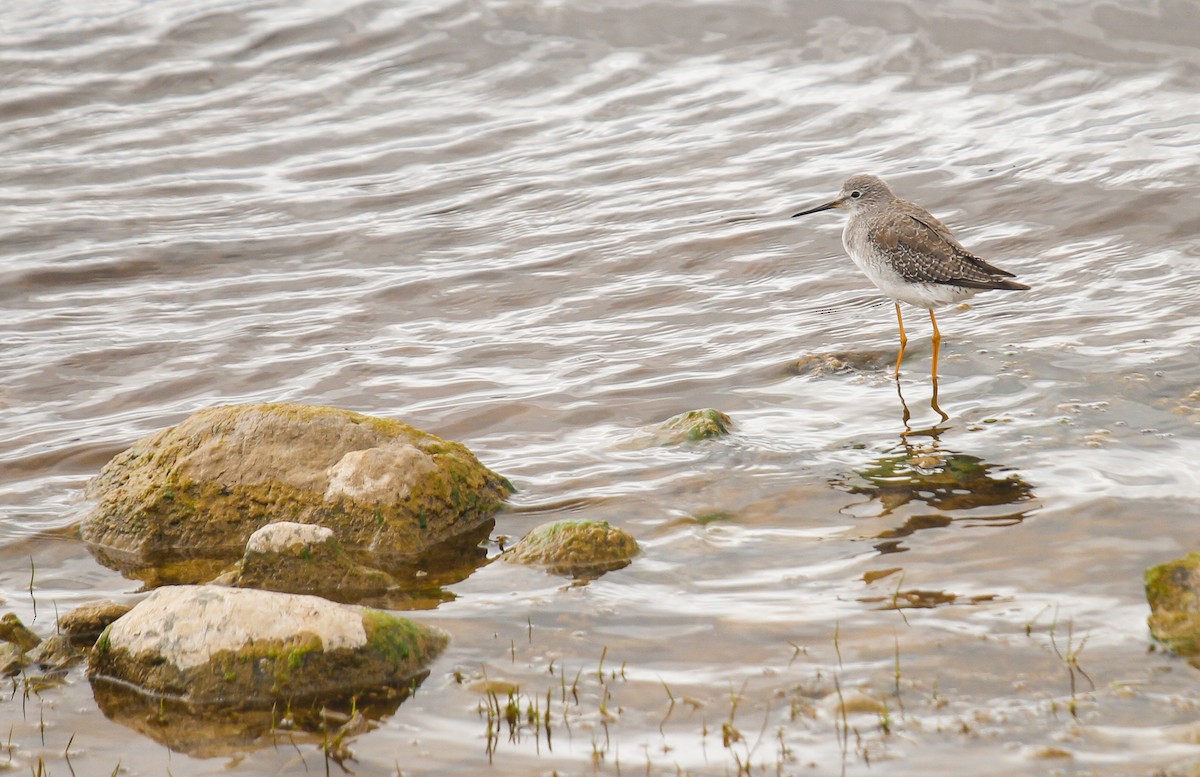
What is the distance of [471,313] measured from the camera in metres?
9.91

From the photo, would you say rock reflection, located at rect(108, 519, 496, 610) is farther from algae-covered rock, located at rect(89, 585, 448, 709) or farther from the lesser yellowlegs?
the lesser yellowlegs

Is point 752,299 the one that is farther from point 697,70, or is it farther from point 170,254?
point 697,70

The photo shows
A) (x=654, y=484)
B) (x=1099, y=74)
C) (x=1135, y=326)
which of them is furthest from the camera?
(x=1099, y=74)

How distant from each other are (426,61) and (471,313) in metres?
7.55

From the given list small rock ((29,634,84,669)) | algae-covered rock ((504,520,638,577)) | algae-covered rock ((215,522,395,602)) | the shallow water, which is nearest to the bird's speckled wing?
the shallow water

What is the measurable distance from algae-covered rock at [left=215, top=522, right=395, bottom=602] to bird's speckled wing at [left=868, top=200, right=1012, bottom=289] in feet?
13.8

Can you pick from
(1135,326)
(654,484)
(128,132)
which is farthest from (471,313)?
(128,132)

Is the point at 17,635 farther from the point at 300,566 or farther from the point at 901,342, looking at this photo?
the point at 901,342

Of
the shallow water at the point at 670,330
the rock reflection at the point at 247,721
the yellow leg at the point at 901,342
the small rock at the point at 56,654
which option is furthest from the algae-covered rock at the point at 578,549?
the yellow leg at the point at 901,342

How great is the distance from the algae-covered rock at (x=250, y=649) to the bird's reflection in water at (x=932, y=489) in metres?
2.29

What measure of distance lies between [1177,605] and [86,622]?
4.13 metres

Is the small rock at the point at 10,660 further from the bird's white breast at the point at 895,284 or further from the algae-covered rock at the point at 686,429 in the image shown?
the bird's white breast at the point at 895,284

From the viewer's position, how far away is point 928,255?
7.93 metres

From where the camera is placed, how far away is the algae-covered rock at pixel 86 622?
4953mm
